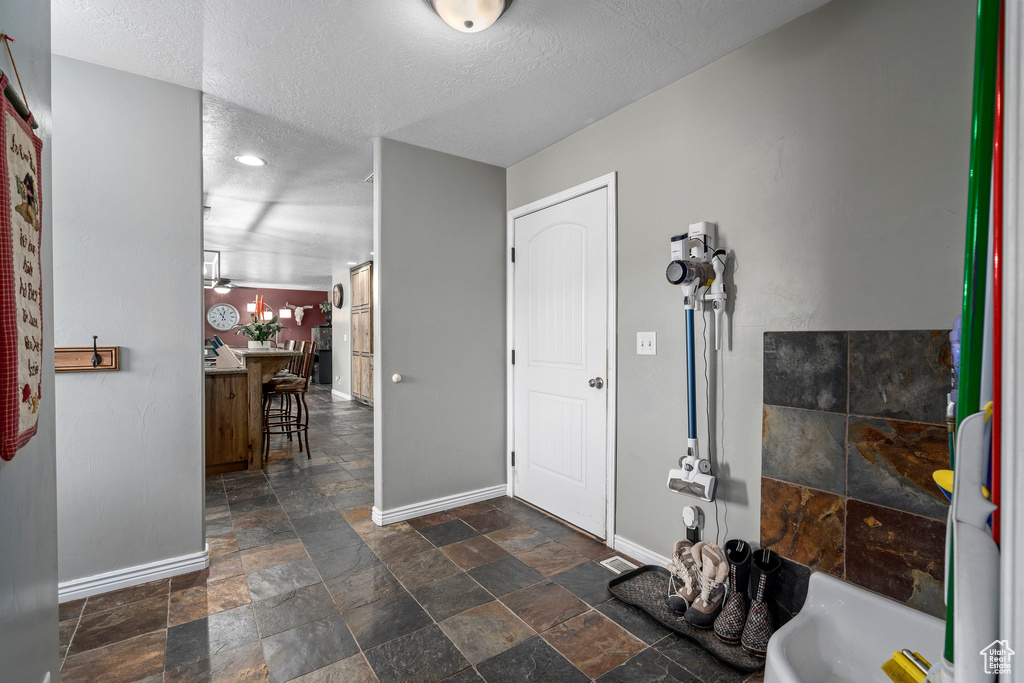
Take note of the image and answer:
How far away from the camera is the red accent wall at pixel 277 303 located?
1127 centimetres

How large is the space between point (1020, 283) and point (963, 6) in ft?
5.46

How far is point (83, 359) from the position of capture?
2094mm

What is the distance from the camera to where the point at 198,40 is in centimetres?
195

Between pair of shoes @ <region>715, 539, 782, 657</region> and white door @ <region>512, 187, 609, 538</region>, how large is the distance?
897mm

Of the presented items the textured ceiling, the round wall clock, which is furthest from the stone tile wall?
the round wall clock

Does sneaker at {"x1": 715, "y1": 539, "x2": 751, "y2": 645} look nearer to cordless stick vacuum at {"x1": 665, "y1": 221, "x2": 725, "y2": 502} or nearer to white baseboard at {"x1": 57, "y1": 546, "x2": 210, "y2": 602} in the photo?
cordless stick vacuum at {"x1": 665, "y1": 221, "x2": 725, "y2": 502}

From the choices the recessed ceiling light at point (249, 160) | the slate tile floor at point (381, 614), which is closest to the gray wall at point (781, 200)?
the slate tile floor at point (381, 614)

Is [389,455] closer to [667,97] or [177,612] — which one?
[177,612]

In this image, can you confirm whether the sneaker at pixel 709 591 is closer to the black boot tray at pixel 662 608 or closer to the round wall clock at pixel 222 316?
the black boot tray at pixel 662 608

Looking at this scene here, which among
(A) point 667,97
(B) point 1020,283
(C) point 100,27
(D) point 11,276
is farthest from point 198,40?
(B) point 1020,283

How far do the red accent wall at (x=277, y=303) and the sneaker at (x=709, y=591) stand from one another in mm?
11486

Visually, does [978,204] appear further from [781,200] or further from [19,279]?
[781,200]

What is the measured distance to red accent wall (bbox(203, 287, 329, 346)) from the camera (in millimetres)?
11273

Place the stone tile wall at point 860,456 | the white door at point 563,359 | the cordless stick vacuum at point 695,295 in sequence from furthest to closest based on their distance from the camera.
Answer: the white door at point 563,359
the cordless stick vacuum at point 695,295
the stone tile wall at point 860,456
